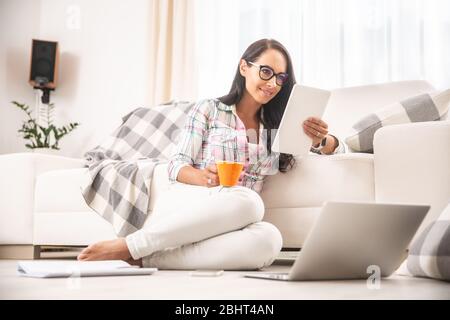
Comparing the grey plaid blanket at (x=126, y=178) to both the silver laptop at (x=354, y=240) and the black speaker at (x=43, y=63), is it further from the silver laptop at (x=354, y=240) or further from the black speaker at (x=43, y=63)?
the black speaker at (x=43, y=63)

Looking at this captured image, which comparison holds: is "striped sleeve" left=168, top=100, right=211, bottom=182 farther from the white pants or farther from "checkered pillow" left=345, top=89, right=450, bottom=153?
"checkered pillow" left=345, top=89, right=450, bottom=153

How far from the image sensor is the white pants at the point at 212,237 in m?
1.72

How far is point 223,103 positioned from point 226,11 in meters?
2.21

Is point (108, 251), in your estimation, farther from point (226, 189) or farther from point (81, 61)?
point (81, 61)

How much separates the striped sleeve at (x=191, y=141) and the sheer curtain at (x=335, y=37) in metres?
1.88

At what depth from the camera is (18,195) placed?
113 inches

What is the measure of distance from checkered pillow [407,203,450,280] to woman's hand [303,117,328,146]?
561 millimetres

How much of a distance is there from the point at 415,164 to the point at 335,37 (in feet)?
6.84

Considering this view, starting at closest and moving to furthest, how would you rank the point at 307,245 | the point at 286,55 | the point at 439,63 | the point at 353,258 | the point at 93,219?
the point at 307,245
the point at 353,258
the point at 286,55
the point at 93,219
the point at 439,63

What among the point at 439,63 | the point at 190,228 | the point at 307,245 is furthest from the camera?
the point at 439,63

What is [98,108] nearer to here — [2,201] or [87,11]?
[87,11]

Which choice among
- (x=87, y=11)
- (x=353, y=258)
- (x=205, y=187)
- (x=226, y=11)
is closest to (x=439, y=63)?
(x=226, y=11)

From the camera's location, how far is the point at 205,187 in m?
1.91

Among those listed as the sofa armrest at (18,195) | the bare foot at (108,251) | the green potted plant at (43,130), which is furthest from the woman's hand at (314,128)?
the green potted plant at (43,130)
